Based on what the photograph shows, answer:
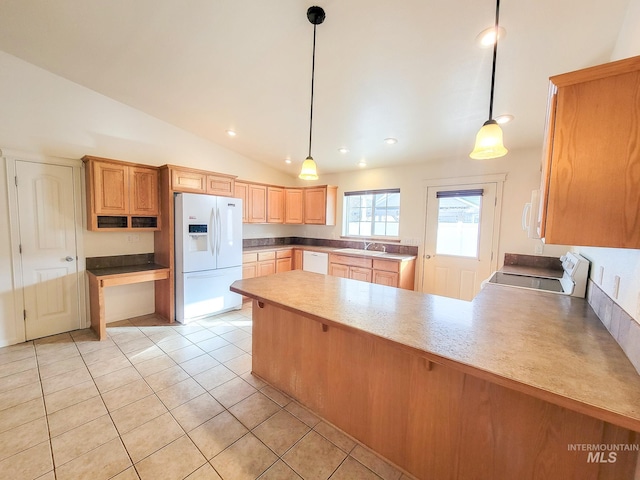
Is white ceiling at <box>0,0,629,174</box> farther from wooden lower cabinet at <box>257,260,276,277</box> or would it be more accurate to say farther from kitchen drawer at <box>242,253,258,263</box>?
wooden lower cabinet at <box>257,260,276,277</box>

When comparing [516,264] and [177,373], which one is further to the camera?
[516,264]

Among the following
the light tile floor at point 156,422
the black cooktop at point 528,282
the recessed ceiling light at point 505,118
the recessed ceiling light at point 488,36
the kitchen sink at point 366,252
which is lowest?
the light tile floor at point 156,422

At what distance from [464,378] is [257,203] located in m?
4.26

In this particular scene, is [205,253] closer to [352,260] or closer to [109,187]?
[109,187]

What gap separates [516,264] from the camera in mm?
3477

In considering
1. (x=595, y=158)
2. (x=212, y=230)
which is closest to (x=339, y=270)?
(x=212, y=230)

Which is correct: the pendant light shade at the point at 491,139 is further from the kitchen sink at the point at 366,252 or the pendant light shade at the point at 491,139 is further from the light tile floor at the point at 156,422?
the kitchen sink at the point at 366,252

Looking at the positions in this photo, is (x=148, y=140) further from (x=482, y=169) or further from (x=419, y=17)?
(x=482, y=169)

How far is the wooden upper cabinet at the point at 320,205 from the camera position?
16.7 feet

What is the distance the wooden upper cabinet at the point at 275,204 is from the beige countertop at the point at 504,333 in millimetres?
3030

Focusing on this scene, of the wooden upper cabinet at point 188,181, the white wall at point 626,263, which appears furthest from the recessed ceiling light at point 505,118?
the wooden upper cabinet at point 188,181

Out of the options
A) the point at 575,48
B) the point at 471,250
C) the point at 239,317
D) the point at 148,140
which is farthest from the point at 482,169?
the point at 148,140

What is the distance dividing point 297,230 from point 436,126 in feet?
12.0

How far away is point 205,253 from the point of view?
3615 millimetres
